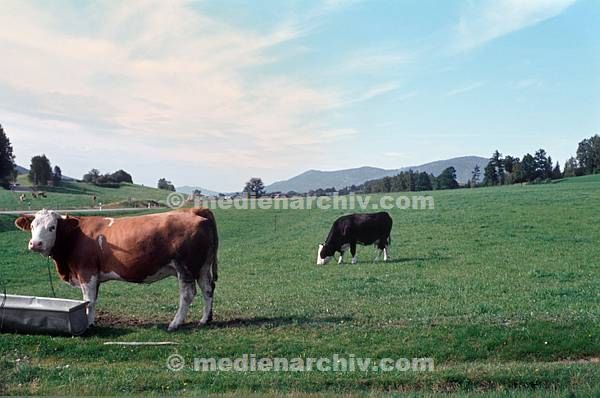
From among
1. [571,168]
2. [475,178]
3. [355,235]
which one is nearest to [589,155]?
[571,168]

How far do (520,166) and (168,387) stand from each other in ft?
288

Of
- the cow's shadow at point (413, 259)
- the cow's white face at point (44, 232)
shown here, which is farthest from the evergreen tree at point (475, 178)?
the cow's white face at point (44, 232)

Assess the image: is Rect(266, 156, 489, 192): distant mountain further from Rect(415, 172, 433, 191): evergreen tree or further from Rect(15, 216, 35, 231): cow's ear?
Rect(15, 216, 35, 231): cow's ear

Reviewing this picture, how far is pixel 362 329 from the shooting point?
1039 centimetres

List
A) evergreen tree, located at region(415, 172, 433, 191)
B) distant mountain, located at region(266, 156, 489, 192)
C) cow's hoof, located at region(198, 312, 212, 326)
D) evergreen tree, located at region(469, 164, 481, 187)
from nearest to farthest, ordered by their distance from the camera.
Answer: cow's hoof, located at region(198, 312, 212, 326)
evergreen tree, located at region(415, 172, 433, 191)
evergreen tree, located at region(469, 164, 481, 187)
distant mountain, located at region(266, 156, 489, 192)

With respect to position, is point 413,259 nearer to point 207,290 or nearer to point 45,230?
point 207,290

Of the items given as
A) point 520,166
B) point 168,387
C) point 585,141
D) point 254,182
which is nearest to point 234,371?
point 168,387

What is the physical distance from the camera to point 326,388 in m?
7.55

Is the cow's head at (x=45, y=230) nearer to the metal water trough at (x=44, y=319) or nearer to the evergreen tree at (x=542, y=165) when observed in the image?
the metal water trough at (x=44, y=319)

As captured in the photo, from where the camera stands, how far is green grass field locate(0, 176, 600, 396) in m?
7.74

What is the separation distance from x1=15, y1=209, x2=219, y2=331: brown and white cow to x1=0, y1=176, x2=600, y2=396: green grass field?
0.89 meters

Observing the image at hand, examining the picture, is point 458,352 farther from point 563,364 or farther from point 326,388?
point 326,388

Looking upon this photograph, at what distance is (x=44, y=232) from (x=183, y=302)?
3145 millimetres

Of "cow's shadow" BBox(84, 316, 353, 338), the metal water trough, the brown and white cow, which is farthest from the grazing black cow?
the metal water trough
